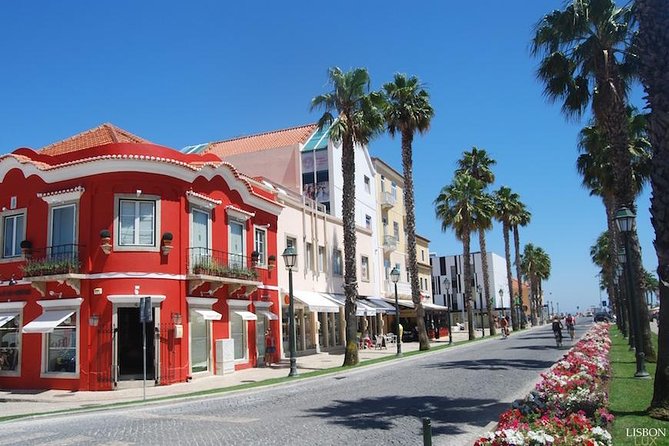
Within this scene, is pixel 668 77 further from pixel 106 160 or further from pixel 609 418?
pixel 106 160

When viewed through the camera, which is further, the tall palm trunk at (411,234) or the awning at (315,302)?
the tall palm trunk at (411,234)

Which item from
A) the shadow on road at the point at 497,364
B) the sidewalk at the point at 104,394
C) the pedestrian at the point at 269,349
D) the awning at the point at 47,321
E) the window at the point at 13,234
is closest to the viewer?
the sidewalk at the point at 104,394

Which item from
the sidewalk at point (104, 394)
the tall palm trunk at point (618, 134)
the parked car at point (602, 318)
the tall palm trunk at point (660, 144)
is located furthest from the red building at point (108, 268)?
the parked car at point (602, 318)

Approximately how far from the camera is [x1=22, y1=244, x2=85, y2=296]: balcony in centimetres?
1934

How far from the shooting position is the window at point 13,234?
71.4 feet

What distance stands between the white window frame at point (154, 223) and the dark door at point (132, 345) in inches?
86.2

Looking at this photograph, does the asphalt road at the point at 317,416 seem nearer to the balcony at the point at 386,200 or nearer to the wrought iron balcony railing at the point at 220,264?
the wrought iron balcony railing at the point at 220,264

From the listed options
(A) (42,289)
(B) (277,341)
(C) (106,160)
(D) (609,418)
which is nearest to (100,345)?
(A) (42,289)

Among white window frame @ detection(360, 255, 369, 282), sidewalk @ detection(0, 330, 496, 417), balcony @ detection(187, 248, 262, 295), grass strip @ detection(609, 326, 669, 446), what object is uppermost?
white window frame @ detection(360, 255, 369, 282)

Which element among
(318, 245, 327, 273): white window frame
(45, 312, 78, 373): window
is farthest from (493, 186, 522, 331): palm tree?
(45, 312, 78, 373): window

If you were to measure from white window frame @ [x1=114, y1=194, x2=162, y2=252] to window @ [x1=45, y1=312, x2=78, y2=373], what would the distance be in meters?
2.81

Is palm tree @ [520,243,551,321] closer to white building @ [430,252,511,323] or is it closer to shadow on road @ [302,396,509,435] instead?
white building @ [430,252,511,323]

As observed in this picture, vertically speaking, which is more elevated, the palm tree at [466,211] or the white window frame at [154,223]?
the palm tree at [466,211]

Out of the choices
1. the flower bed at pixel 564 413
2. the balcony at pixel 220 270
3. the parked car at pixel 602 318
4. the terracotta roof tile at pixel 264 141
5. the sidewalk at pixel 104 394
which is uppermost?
the terracotta roof tile at pixel 264 141
